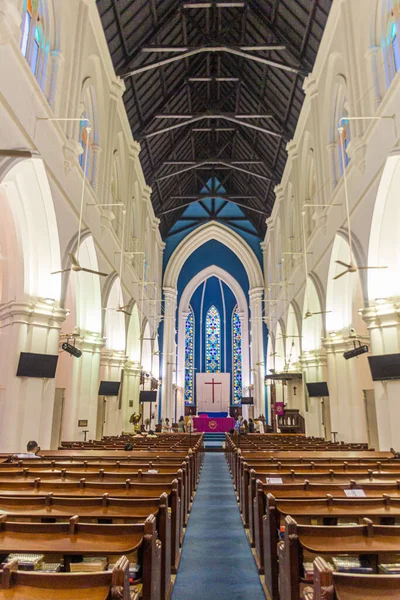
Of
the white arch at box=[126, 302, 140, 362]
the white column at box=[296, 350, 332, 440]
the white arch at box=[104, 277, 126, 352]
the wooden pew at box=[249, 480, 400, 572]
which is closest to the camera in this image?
the wooden pew at box=[249, 480, 400, 572]

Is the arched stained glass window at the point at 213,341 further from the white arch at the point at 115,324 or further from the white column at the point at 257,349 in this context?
the white arch at the point at 115,324

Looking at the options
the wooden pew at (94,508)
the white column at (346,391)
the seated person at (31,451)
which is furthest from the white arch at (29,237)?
the white column at (346,391)

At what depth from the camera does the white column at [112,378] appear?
41.8 ft

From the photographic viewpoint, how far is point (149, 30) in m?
13.0

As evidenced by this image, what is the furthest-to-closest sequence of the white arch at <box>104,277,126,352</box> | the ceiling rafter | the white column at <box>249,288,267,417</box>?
the white column at <box>249,288,267,417</box> < the white arch at <box>104,277,126,352</box> < the ceiling rafter

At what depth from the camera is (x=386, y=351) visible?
25.3 feet

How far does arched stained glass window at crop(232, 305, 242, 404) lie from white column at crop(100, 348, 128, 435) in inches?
574

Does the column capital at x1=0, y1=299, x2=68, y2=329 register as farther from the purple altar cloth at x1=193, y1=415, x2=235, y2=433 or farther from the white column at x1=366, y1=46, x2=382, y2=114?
the purple altar cloth at x1=193, y1=415, x2=235, y2=433

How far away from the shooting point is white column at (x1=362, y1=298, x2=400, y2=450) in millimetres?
7402

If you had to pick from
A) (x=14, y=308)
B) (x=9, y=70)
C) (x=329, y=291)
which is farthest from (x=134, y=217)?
(x=9, y=70)

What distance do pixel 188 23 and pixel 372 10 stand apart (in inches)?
317

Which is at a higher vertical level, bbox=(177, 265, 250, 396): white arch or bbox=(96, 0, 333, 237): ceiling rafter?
bbox=(96, 0, 333, 237): ceiling rafter

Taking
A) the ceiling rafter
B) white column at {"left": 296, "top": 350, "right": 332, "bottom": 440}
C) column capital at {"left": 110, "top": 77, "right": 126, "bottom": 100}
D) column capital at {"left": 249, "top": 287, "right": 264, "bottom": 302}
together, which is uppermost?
the ceiling rafter

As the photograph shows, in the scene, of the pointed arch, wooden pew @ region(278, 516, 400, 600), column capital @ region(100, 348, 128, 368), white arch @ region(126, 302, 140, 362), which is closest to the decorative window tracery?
column capital @ region(100, 348, 128, 368)
